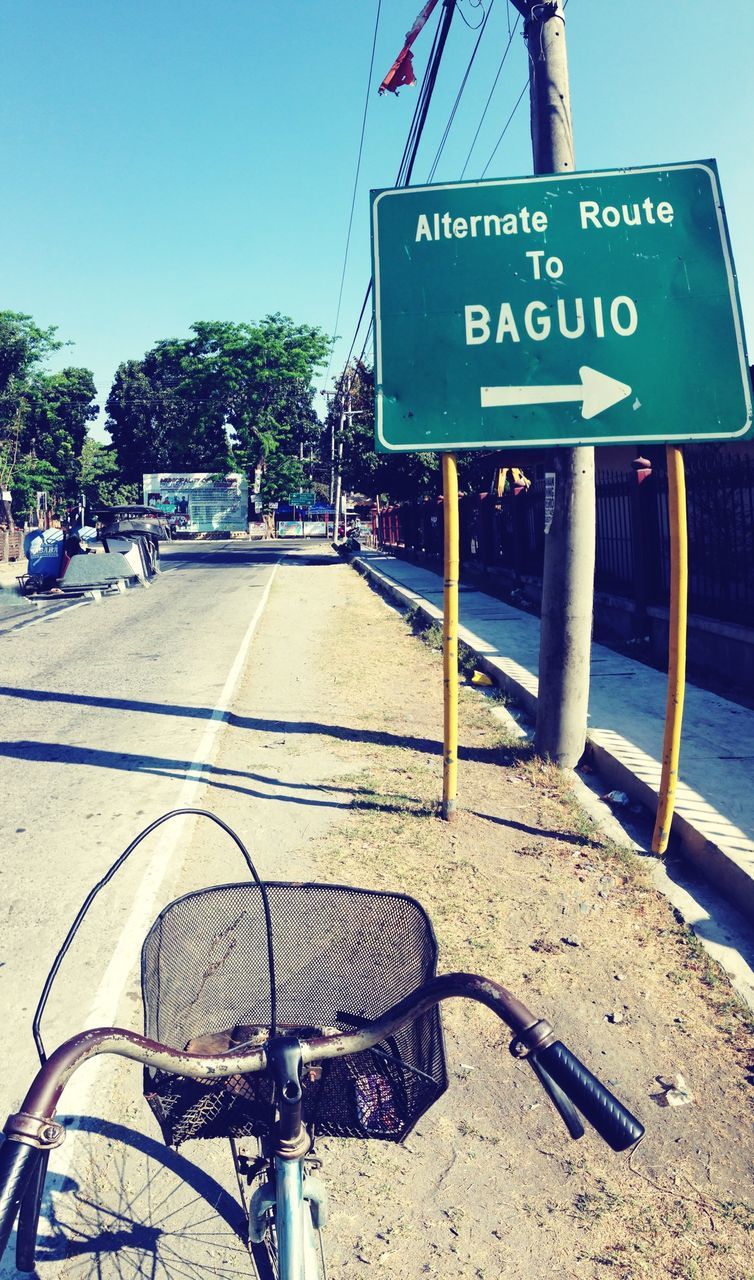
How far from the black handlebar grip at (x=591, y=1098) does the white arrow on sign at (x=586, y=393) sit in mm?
4052

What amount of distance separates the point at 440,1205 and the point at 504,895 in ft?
6.73

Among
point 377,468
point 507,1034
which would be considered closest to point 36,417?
point 377,468

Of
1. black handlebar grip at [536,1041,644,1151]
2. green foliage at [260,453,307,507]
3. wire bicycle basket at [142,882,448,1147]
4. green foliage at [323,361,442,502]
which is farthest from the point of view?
green foliage at [260,453,307,507]

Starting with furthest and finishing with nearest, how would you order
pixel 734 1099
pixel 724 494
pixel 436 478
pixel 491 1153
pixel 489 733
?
pixel 436 478, pixel 724 494, pixel 489 733, pixel 734 1099, pixel 491 1153

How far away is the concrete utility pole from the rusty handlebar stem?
472 centimetres

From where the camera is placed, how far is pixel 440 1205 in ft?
8.55

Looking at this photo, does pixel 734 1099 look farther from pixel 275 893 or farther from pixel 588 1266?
pixel 275 893

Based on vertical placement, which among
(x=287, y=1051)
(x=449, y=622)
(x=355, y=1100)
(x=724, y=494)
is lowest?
(x=355, y=1100)

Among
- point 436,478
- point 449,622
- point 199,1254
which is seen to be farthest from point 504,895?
point 436,478

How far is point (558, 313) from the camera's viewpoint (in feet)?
16.4

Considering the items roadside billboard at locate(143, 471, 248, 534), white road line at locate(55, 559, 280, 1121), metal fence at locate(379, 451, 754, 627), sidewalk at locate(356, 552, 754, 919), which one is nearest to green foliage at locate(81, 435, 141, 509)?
roadside billboard at locate(143, 471, 248, 534)

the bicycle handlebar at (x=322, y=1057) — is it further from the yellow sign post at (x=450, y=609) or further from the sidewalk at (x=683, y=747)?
the yellow sign post at (x=450, y=609)

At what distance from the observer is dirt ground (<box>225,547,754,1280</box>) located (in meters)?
2.46

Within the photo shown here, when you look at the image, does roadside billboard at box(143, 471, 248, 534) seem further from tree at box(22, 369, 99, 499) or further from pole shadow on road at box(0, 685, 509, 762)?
pole shadow on road at box(0, 685, 509, 762)
